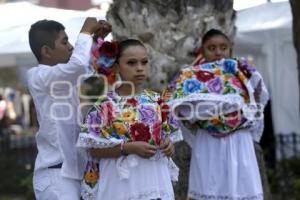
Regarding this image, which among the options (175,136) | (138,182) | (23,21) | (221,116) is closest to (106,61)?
(175,136)

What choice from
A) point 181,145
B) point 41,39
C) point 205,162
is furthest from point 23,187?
point 41,39

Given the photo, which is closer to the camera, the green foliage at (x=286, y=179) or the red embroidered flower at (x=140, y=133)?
the red embroidered flower at (x=140, y=133)

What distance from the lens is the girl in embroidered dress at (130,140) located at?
16.1 ft

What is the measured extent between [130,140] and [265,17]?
7.67 m

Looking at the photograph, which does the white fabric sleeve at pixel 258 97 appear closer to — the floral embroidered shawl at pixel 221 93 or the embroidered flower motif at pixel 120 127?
the floral embroidered shawl at pixel 221 93

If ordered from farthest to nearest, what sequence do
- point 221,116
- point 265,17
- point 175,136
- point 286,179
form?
point 265,17
point 286,179
point 221,116
point 175,136

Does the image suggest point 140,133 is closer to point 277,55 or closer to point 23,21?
point 277,55

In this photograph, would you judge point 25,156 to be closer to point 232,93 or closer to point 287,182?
point 287,182

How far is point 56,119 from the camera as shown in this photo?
16.7 feet

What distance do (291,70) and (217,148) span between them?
6173 mm

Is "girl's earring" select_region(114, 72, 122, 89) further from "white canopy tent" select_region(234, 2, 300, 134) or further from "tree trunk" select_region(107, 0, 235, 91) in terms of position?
"white canopy tent" select_region(234, 2, 300, 134)

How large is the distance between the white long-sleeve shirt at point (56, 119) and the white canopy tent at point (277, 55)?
6.72 meters

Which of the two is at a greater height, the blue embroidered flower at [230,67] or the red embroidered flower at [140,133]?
the blue embroidered flower at [230,67]

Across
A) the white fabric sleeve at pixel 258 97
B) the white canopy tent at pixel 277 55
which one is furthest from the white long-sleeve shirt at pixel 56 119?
the white canopy tent at pixel 277 55
